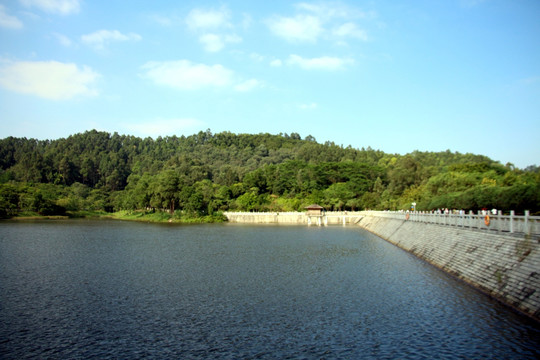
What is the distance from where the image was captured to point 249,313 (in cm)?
1722

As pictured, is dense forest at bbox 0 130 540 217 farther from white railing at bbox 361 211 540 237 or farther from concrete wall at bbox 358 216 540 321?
concrete wall at bbox 358 216 540 321

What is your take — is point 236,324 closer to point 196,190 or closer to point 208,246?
point 208,246

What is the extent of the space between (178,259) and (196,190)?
73.2 meters

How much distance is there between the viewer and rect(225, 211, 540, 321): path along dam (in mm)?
16406

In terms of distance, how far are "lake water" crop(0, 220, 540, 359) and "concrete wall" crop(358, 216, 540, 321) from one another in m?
0.68

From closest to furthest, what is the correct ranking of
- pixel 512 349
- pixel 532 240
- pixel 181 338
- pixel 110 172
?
pixel 512 349
pixel 181 338
pixel 532 240
pixel 110 172

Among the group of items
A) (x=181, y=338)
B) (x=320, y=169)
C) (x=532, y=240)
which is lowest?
(x=181, y=338)

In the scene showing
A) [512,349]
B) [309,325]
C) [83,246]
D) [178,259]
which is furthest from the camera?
[83,246]

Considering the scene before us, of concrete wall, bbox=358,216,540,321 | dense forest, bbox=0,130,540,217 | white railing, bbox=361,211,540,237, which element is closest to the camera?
concrete wall, bbox=358,216,540,321

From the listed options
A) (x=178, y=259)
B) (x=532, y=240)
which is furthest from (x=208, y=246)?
(x=532, y=240)

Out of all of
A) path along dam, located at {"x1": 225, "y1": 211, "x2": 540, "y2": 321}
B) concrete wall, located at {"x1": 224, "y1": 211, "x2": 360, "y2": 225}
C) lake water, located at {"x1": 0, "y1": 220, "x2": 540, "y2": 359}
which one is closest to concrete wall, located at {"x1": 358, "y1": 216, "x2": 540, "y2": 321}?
path along dam, located at {"x1": 225, "y1": 211, "x2": 540, "y2": 321}

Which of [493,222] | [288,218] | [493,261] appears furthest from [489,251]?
[288,218]

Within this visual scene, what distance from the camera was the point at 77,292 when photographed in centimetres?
2059

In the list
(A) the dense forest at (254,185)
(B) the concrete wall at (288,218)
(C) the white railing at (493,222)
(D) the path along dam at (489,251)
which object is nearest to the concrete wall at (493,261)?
(D) the path along dam at (489,251)
